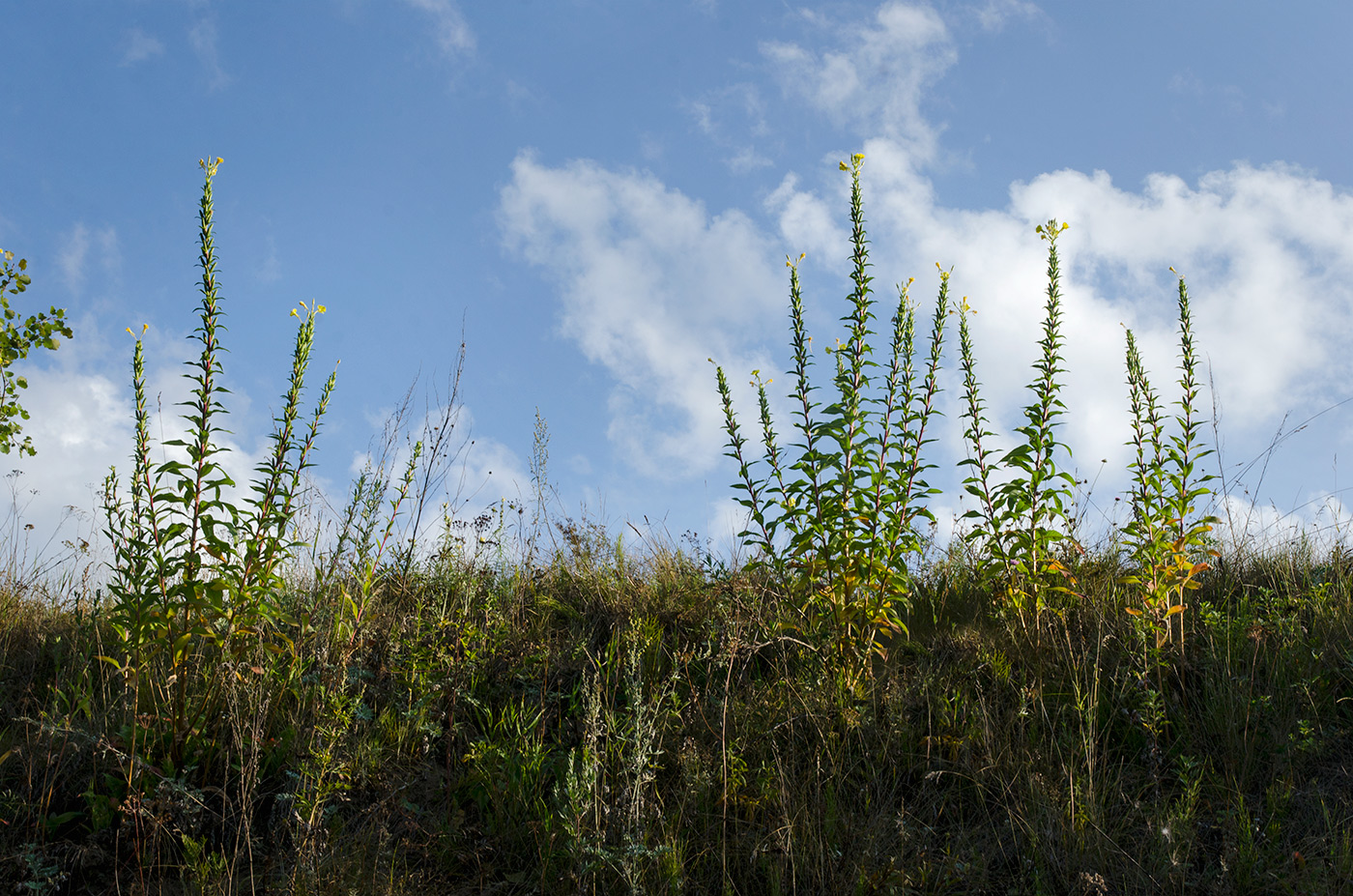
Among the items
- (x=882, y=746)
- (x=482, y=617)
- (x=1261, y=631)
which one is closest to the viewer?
(x=882, y=746)

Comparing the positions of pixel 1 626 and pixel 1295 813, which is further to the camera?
pixel 1 626

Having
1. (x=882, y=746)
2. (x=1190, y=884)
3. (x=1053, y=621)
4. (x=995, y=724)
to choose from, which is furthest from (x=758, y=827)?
(x=1053, y=621)

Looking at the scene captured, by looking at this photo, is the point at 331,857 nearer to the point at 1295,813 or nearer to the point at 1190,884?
the point at 1190,884

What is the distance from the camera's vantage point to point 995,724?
4.06m

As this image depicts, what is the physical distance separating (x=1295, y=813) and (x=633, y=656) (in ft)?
10.3

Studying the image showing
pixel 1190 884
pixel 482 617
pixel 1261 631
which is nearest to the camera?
pixel 1190 884

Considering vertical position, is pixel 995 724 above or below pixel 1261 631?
below

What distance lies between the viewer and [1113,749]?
13.4ft

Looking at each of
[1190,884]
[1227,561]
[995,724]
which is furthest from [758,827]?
[1227,561]

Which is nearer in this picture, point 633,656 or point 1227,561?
point 633,656

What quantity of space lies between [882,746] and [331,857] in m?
2.60

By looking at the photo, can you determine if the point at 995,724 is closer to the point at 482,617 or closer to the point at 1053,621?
the point at 1053,621

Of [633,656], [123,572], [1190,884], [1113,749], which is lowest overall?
[1190,884]

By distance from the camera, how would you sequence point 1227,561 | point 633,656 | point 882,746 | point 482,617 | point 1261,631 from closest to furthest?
point 633,656 < point 882,746 < point 1261,631 < point 482,617 < point 1227,561
